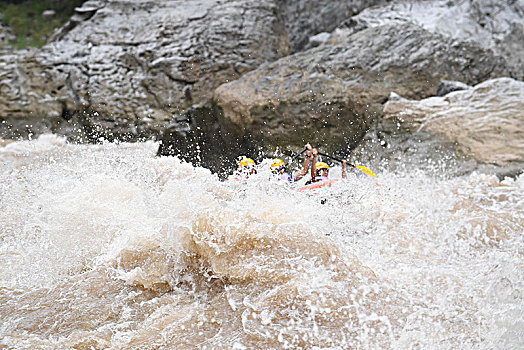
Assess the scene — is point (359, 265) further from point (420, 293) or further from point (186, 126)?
point (186, 126)

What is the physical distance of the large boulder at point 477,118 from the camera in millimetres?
5289

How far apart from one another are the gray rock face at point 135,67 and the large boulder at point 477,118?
9.20 ft

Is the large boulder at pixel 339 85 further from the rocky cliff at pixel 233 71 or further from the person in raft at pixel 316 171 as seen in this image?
the person in raft at pixel 316 171

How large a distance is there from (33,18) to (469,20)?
1117 centimetres

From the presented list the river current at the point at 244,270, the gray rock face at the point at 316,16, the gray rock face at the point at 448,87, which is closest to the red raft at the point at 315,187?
the river current at the point at 244,270

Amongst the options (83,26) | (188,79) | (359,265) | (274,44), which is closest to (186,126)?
(188,79)

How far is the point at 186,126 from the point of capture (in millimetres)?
6734

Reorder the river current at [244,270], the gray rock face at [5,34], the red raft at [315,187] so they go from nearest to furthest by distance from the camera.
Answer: the river current at [244,270] < the red raft at [315,187] < the gray rock face at [5,34]

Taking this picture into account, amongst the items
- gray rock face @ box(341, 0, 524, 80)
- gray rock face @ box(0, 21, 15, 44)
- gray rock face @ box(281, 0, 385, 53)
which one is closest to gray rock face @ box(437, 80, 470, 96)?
gray rock face @ box(341, 0, 524, 80)

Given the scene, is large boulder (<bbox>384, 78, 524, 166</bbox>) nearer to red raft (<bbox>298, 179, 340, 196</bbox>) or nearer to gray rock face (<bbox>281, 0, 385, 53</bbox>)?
red raft (<bbox>298, 179, 340, 196</bbox>)

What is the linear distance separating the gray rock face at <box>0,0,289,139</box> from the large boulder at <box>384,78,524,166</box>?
280 centimetres

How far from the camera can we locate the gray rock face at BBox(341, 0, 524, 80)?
27.2 feet

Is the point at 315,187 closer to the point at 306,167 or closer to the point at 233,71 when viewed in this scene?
the point at 306,167

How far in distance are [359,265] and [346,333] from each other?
1.86 feet
